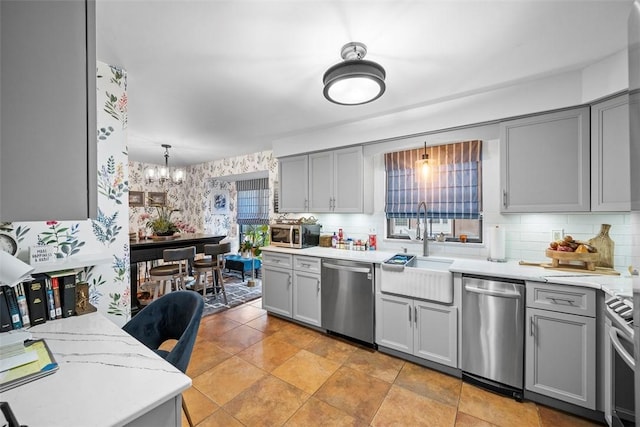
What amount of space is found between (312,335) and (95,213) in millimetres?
2890

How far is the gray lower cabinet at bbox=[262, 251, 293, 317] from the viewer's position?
132 inches

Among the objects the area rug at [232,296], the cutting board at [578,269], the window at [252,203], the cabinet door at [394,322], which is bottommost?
the area rug at [232,296]

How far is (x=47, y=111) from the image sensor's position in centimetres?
56

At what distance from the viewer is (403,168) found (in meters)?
3.19

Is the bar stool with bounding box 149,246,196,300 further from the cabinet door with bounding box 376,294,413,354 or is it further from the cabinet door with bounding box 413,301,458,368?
the cabinet door with bounding box 413,301,458,368

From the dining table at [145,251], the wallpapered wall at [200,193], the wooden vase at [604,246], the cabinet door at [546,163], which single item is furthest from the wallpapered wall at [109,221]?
the wooden vase at [604,246]

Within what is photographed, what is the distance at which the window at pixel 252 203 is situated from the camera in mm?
5883

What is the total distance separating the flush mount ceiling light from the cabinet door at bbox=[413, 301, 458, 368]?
190cm

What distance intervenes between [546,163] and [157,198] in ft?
22.6

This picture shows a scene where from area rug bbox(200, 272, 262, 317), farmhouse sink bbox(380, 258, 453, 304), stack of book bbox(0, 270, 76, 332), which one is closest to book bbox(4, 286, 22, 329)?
stack of book bbox(0, 270, 76, 332)

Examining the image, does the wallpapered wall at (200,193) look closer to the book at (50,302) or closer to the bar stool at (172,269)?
the bar stool at (172,269)

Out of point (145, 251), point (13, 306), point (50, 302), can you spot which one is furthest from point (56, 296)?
point (145, 251)

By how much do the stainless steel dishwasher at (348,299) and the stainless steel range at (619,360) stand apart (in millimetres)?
1669

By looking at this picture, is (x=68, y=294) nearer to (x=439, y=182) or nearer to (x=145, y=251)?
(x=145, y=251)
